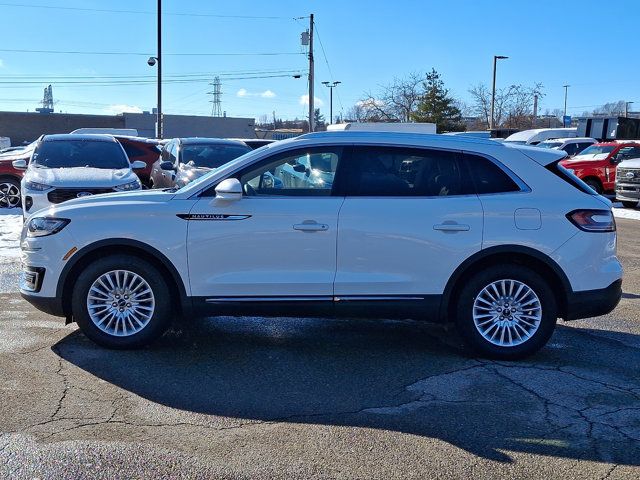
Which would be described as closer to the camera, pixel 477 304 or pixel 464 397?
pixel 464 397

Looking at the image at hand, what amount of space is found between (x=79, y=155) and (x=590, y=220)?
9.14 m

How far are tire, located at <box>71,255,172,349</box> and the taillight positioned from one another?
3361mm

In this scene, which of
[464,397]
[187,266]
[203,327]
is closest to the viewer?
[464,397]

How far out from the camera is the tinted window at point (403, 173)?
5656 mm

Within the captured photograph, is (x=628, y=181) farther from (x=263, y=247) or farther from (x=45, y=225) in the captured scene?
(x=45, y=225)

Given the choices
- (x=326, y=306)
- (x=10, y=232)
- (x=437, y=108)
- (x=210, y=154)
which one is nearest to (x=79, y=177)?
(x=10, y=232)

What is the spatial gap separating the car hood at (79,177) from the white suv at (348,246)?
4893mm

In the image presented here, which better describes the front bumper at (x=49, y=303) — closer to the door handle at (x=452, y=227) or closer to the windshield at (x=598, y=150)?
the door handle at (x=452, y=227)

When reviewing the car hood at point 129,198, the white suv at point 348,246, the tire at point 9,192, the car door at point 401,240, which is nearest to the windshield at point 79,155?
the tire at point 9,192

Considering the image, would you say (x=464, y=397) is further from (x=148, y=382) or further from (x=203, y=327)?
(x=203, y=327)

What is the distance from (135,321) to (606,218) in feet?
13.0

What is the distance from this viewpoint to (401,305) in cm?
557

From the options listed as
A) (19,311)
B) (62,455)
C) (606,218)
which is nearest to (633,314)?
(606,218)

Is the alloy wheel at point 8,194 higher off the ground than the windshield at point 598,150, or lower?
lower
